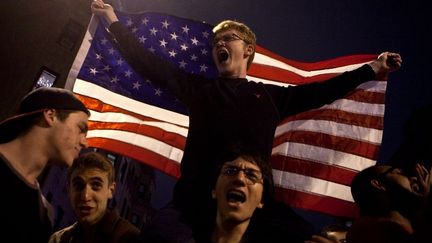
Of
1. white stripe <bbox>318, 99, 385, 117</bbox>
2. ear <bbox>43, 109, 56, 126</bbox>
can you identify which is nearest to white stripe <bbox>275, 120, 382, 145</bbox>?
white stripe <bbox>318, 99, 385, 117</bbox>

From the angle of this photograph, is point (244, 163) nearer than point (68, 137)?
Yes

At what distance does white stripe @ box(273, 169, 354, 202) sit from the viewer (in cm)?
527

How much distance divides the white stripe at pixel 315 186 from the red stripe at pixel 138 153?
1.72m

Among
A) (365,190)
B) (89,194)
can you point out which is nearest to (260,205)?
(365,190)

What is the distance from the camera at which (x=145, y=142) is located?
612 cm

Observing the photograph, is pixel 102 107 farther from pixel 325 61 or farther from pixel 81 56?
pixel 325 61

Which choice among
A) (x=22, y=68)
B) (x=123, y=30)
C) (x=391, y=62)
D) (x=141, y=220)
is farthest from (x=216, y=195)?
(x=141, y=220)

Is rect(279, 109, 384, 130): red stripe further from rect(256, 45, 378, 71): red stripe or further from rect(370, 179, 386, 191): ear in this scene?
rect(370, 179, 386, 191): ear

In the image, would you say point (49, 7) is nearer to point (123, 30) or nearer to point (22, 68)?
point (22, 68)

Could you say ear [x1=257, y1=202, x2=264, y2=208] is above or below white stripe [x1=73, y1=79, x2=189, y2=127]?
below

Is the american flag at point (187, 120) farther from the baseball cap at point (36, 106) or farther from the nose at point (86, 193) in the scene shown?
the baseball cap at point (36, 106)

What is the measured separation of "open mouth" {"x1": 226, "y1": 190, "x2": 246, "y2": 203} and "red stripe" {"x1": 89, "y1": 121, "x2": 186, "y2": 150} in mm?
2763

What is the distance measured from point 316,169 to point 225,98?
2.12 m

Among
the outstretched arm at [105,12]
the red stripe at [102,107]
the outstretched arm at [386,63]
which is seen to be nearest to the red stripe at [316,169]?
the outstretched arm at [386,63]
